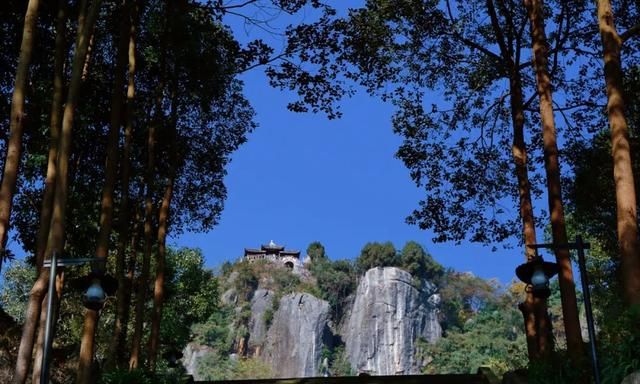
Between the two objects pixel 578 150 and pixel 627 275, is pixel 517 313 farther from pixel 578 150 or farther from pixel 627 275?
pixel 627 275

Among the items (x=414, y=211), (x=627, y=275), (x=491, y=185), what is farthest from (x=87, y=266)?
(x=627, y=275)

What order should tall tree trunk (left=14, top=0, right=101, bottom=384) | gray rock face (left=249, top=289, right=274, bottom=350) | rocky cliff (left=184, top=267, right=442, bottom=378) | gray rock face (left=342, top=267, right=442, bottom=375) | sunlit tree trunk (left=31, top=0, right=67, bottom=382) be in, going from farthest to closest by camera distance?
1. gray rock face (left=249, top=289, right=274, bottom=350)
2. gray rock face (left=342, top=267, right=442, bottom=375)
3. rocky cliff (left=184, top=267, right=442, bottom=378)
4. sunlit tree trunk (left=31, top=0, right=67, bottom=382)
5. tall tree trunk (left=14, top=0, right=101, bottom=384)

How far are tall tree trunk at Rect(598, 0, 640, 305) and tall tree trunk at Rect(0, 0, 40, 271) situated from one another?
7149mm

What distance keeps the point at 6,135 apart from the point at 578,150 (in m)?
13.3

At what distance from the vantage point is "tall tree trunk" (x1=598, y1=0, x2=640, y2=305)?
7762mm

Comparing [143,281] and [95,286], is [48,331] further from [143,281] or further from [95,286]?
[143,281]

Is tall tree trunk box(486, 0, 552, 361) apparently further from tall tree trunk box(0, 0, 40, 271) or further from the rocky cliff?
the rocky cliff

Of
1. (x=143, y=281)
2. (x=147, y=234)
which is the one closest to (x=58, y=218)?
(x=143, y=281)

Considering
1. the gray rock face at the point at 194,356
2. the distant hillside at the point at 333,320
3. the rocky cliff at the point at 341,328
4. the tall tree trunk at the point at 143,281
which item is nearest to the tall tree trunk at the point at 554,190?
the tall tree trunk at the point at 143,281

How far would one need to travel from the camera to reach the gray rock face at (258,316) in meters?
91.3

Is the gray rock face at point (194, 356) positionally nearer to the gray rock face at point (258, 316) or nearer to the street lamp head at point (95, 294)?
the gray rock face at point (258, 316)

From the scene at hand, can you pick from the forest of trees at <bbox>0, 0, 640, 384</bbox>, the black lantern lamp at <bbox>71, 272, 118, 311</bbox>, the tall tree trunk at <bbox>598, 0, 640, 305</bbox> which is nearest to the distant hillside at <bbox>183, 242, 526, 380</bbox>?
the forest of trees at <bbox>0, 0, 640, 384</bbox>

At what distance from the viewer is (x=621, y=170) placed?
8.42 m

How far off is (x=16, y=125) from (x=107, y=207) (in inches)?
77.9
